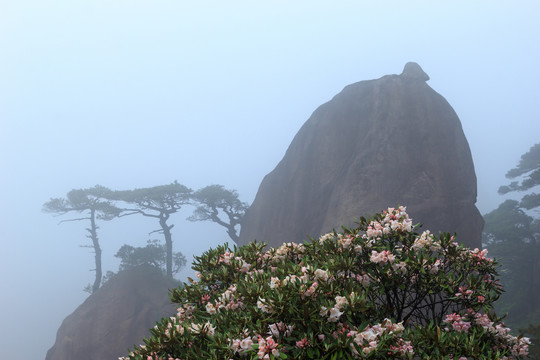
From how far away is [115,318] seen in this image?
28.4 meters

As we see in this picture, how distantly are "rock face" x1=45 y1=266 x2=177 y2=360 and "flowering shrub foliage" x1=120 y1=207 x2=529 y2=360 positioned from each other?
23434 mm

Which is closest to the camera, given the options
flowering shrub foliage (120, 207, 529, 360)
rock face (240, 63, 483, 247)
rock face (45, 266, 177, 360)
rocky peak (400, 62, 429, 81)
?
flowering shrub foliage (120, 207, 529, 360)

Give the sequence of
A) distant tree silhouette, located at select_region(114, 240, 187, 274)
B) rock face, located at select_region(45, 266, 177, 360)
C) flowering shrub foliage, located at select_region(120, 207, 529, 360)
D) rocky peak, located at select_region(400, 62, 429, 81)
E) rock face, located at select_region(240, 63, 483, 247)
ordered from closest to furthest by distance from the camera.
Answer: flowering shrub foliage, located at select_region(120, 207, 529, 360), rock face, located at select_region(240, 63, 483, 247), rock face, located at select_region(45, 266, 177, 360), rocky peak, located at select_region(400, 62, 429, 81), distant tree silhouette, located at select_region(114, 240, 187, 274)

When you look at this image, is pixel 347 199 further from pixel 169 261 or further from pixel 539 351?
pixel 169 261

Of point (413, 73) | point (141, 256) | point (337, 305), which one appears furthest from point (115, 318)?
point (337, 305)

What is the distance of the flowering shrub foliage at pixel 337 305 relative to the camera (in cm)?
437

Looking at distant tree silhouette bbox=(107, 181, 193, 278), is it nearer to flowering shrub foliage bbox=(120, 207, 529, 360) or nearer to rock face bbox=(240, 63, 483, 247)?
rock face bbox=(240, 63, 483, 247)

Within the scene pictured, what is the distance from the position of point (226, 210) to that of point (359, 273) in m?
29.1

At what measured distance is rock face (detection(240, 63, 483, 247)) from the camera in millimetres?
22547

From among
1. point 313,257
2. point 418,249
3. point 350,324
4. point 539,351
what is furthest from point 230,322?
point 539,351

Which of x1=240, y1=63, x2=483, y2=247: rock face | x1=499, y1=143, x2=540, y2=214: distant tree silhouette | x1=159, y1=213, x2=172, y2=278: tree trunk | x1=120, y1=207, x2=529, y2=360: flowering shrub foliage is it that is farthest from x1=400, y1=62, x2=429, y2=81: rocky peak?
x1=120, y1=207, x2=529, y2=360: flowering shrub foliage

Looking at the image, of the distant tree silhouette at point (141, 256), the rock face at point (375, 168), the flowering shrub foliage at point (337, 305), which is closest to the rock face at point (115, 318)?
the distant tree silhouette at point (141, 256)

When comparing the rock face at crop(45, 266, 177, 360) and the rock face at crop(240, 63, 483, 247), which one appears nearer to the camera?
the rock face at crop(240, 63, 483, 247)

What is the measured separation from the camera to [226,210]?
3450 cm
